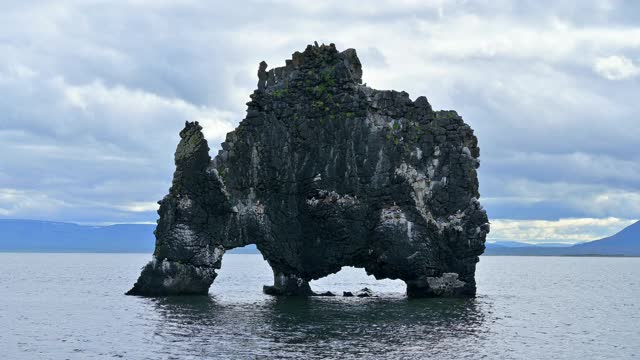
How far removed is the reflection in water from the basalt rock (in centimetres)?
488

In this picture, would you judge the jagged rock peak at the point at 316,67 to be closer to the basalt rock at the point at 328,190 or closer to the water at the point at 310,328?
the basalt rock at the point at 328,190

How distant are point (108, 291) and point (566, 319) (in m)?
66.9

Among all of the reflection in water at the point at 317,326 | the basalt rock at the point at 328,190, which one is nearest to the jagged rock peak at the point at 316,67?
the basalt rock at the point at 328,190

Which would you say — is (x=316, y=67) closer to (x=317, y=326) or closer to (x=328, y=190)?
(x=328, y=190)

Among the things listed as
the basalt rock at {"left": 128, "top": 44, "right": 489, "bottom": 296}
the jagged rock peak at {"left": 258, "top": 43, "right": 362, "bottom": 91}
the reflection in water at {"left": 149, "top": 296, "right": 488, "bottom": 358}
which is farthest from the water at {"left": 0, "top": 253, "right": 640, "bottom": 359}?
the jagged rock peak at {"left": 258, "top": 43, "right": 362, "bottom": 91}

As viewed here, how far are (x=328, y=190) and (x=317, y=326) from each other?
1101 inches

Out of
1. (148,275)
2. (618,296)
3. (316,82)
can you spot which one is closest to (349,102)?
(316,82)

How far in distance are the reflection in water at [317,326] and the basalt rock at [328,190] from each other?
4878mm

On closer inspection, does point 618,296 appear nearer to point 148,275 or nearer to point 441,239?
point 441,239

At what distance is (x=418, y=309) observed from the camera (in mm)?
88438

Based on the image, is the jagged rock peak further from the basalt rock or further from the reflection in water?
the reflection in water

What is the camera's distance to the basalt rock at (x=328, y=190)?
98312mm

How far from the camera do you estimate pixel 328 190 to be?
3888 inches

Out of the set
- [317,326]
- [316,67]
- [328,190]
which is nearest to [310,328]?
[317,326]
